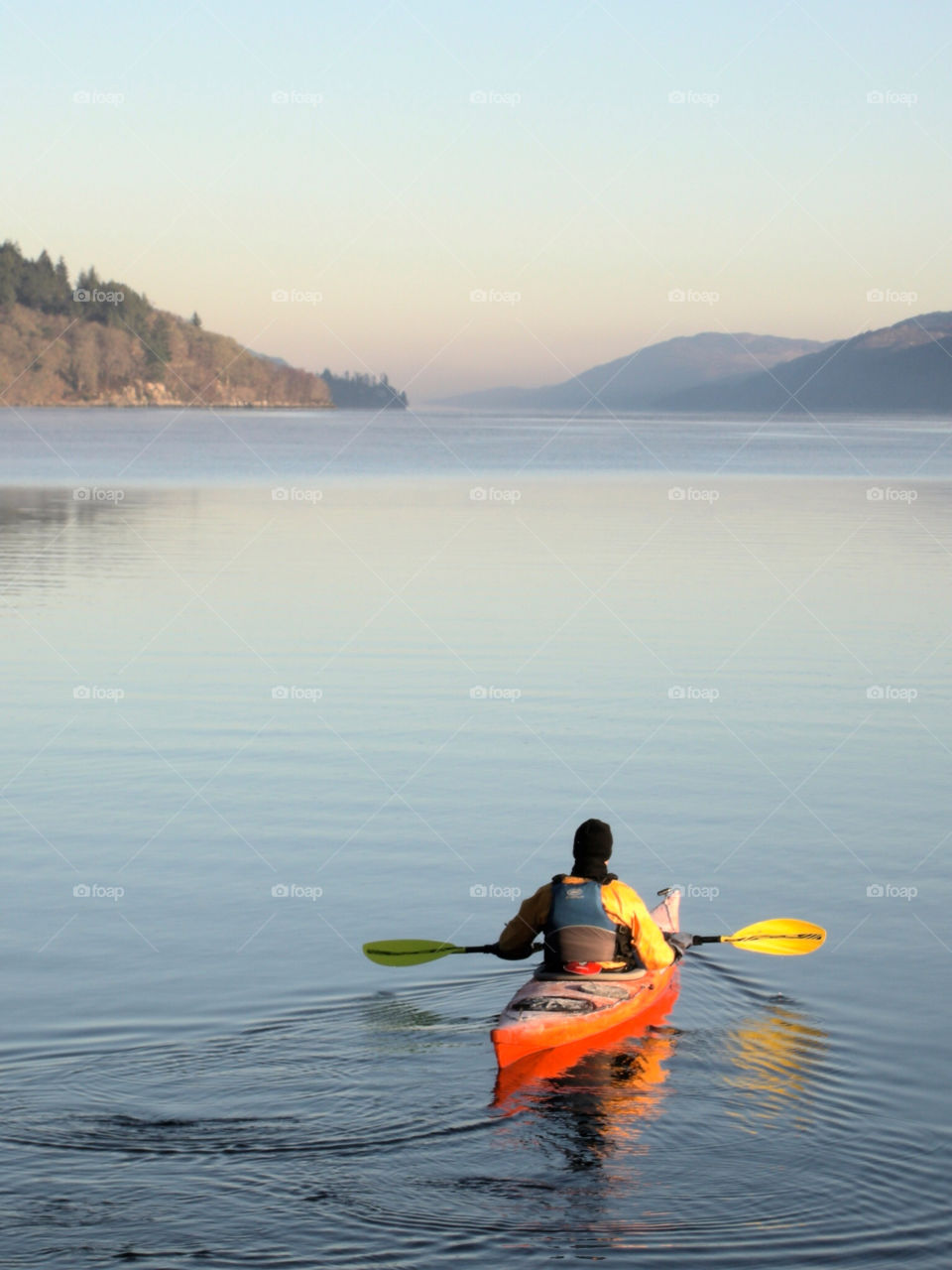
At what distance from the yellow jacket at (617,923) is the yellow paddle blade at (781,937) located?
1.14 m

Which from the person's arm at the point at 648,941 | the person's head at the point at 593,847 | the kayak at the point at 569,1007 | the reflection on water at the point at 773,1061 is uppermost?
the person's head at the point at 593,847

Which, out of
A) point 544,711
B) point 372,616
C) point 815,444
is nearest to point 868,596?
point 372,616

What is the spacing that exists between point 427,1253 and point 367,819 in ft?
26.1

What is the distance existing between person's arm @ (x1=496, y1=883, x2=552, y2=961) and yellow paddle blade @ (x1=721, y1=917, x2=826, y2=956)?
1.77m

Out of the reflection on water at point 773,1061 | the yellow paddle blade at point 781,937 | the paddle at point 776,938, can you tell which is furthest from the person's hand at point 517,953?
the yellow paddle blade at point 781,937

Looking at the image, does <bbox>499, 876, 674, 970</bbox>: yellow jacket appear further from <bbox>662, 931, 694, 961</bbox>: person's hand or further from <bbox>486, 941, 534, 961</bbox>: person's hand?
<bbox>662, 931, 694, 961</bbox>: person's hand

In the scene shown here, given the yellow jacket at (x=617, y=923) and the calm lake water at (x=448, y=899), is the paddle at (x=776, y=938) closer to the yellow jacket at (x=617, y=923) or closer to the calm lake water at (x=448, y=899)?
the calm lake water at (x=448, y=899)

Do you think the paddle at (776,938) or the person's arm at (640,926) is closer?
the person's arm at (640,926)

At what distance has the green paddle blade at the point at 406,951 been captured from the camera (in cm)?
1140

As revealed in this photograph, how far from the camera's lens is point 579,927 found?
35.0 ft

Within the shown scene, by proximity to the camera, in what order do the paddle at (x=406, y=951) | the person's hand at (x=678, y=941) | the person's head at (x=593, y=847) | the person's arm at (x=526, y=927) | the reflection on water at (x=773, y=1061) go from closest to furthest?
the reflection on water at (x=773, y=1061)
the person's head at (x=593, y=847)
the person's arm at (x=526, y=927)
the paddle at (x=406, y=951)
the person's hand at (x=678, y=941)

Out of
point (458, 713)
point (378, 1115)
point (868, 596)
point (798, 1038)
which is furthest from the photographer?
point (868, 596)

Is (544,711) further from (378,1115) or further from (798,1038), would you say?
(378,1115)

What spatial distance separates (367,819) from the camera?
604 inches
